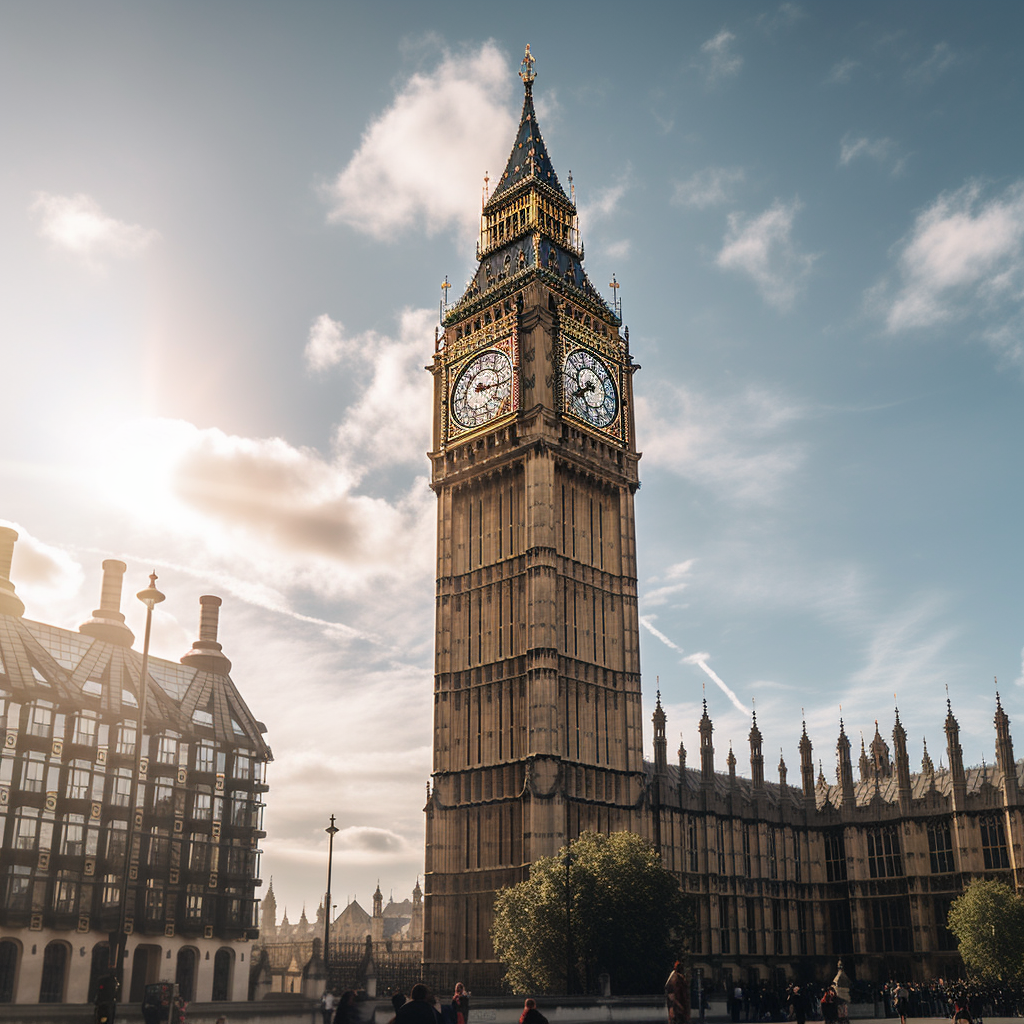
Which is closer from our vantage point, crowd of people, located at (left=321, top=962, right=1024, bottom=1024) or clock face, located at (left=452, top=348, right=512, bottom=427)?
crowd of people, located at (left=321, top=962, right=1024, bottom=1024)

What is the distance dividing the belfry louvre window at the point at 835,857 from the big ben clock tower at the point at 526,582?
24.6 m

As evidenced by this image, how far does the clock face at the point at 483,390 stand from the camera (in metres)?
71.4

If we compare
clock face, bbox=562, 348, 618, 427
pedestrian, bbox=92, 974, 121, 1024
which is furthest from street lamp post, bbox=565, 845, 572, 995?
clock face, bbox=562, 348, 618, 427

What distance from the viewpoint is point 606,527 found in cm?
7250

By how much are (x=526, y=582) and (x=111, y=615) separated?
1636 inches

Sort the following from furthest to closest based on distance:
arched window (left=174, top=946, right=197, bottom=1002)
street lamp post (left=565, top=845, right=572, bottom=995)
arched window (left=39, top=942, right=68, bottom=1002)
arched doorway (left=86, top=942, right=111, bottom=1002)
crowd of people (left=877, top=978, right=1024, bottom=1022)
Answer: arched window (left=174, top=946, right=197, bottom=1002) → arched doorway (left=86, top=942, right=111, bottom=1002) → arched window (left=39, top=942, right=68, bottom=1002) → crowd of people (left=877, top=978, right=1024, bottom=1022) → street lamp post (left=565, top=845, right=572, bottom=995)

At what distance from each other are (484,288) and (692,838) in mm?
41140

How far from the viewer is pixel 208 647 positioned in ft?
307

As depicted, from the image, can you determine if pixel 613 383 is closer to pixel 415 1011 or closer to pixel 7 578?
pixel 7 578

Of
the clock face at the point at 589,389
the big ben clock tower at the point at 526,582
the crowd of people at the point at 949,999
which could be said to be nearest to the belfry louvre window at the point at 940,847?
the crowd of people at the point at 949,999

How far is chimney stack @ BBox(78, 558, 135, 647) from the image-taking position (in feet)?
284

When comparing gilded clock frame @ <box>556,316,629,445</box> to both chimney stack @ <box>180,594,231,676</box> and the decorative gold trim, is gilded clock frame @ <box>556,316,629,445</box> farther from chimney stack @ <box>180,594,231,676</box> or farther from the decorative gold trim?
chimney stack @ <box>180,594,231,676</box>

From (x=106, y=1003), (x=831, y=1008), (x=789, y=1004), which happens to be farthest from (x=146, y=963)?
(x=831, y=1008)

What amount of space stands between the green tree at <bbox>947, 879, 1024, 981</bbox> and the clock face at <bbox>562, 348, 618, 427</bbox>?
3732 cm
